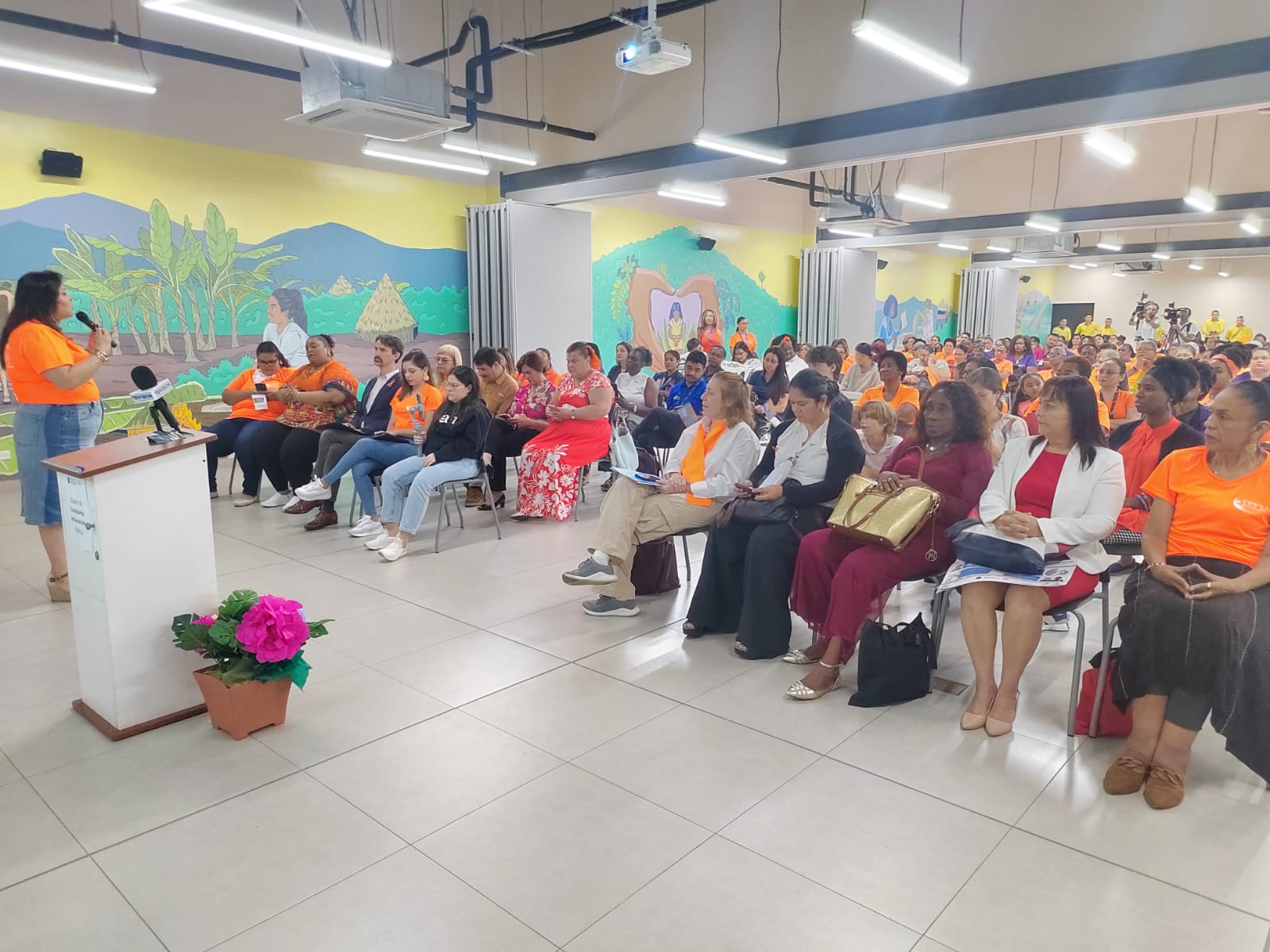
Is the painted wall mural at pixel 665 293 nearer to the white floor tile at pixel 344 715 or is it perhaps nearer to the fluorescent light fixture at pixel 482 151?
the fluorescent light fixture at pixel 482 151

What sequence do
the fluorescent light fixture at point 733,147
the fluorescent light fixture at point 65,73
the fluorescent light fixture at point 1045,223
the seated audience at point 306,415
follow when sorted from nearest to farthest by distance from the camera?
the fluorescent light fixture at point 65,73
the seated audience at point 306,415
the fluorescent light fixture at point 733,147
the fluorescent light fixture at point 1045,223

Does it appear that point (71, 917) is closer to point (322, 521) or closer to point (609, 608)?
point (609, 608)

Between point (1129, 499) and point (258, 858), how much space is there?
352 cm

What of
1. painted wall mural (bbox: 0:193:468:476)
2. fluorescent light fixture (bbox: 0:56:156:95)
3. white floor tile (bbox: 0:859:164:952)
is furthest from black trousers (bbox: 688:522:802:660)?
painted wall mural (bbox: 0:193:468:476)

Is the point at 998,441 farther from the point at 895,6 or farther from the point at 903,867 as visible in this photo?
the point at 895,6

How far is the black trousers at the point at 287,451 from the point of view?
20.4 feet

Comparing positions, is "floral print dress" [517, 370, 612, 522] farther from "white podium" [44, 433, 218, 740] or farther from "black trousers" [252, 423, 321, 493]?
"white podium" [44, 433, 218, 740]

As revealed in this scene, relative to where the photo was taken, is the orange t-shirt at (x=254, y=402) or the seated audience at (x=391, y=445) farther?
the orange t-shirt at (x=254, y=402)

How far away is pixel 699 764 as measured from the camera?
8.95ft

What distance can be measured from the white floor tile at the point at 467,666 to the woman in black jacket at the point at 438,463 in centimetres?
158

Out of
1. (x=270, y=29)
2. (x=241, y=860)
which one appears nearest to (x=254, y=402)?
(x=270, y=29)

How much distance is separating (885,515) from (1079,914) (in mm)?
1486

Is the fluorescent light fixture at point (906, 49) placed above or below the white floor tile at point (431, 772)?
above

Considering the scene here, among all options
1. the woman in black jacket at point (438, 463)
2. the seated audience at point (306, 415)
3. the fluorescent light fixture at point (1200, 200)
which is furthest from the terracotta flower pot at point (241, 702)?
the fluorescent light fixture at point (1200, 200)
